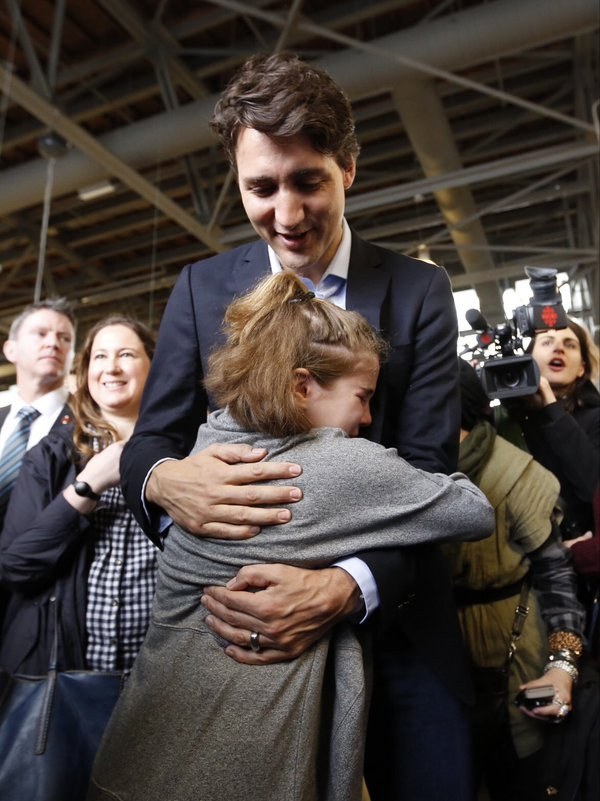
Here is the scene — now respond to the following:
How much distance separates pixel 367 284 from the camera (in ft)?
4.22

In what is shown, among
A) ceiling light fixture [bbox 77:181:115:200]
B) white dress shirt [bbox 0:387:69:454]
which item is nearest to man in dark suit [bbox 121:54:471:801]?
white dress shirt [bbox 0:387:69:454]

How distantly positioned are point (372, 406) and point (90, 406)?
107cm

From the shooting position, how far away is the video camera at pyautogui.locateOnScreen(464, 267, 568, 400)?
1.77 m

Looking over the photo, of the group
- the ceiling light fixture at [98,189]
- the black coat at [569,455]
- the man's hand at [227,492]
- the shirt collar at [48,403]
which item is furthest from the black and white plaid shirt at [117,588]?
the ceiling light fixture at [98,189]

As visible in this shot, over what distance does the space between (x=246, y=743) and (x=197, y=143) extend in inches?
172

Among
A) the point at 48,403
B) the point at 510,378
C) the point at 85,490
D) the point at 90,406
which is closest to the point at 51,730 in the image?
the point at 85,490

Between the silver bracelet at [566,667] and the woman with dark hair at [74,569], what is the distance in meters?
0.94

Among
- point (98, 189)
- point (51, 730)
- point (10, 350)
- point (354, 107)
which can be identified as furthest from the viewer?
point (354, 107)

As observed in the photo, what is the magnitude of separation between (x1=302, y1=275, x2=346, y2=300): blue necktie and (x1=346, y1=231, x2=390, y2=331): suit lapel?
2 cm

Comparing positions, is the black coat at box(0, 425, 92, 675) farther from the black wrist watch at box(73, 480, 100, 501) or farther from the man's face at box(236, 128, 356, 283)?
the man's face at box(236, 128, 356, 283)

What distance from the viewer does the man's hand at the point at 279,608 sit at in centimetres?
97

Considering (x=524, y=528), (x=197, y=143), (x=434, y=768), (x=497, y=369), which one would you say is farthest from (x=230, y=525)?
(x=197, y=143)

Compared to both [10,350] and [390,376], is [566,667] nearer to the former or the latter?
[390,376]

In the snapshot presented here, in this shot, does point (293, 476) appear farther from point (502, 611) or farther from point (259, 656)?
point (502, 611)
